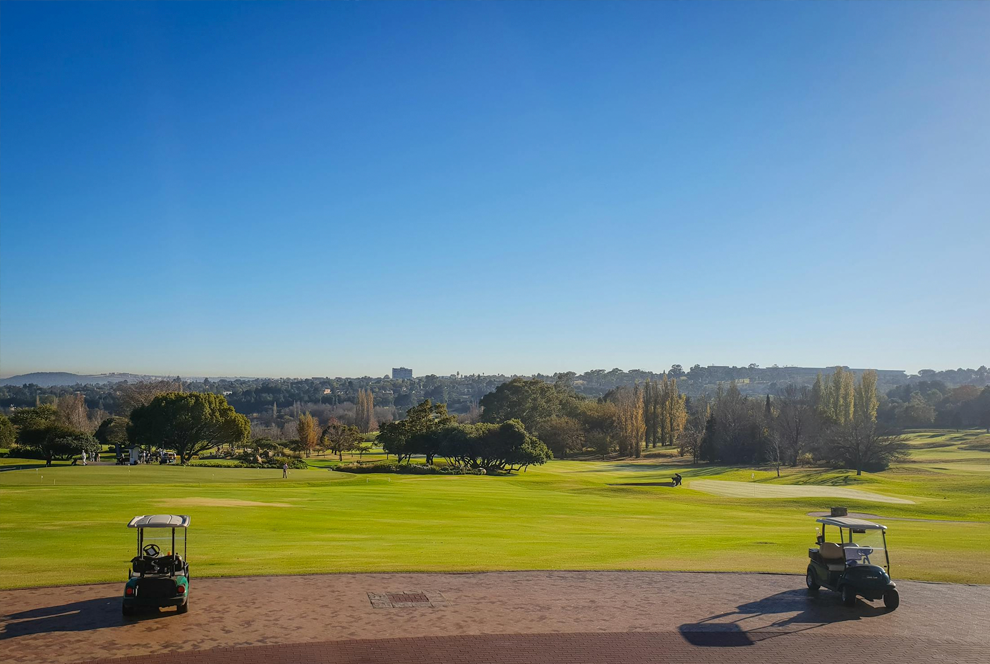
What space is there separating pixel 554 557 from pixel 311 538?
8.24m

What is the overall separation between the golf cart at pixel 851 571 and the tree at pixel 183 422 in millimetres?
68029

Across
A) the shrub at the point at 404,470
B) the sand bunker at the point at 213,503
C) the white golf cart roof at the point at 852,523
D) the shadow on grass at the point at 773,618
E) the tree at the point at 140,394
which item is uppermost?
the tree at the point at 140,394

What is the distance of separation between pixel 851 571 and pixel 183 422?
6940cm

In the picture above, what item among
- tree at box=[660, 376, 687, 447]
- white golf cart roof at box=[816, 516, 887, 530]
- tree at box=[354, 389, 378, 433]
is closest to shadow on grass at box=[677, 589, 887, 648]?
white golf cart roof at box=[816, 516, 887, 530]

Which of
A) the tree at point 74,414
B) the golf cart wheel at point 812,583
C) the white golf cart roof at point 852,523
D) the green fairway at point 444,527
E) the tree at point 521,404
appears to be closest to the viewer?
the white golf cart roof at point 852,523

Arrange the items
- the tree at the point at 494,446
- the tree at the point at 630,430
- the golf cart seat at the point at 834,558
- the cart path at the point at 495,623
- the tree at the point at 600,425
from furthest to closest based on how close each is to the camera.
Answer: the tree at the point at 600,425 < the tree at the point at 630,430 < the tree at the point at 494,446 < the golf cart seat at the point at 834,558 < the cart path at the point at 495,623

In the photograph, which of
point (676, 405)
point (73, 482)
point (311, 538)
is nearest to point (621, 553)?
point (311, 538)

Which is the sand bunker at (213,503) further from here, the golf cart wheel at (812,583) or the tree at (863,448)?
the tree at (863,448)

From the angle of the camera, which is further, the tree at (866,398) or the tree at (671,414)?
the tree at (671,414)

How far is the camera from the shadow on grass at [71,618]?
40.1 feet

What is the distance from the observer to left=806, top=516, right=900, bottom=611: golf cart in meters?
14.5

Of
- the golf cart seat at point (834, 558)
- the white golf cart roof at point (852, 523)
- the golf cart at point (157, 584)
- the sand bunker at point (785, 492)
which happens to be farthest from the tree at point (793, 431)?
the golf cart at point (157, 584)

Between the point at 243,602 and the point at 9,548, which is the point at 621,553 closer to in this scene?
the point at 243,602

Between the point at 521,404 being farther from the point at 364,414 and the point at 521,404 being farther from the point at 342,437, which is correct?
the point at 364,414
